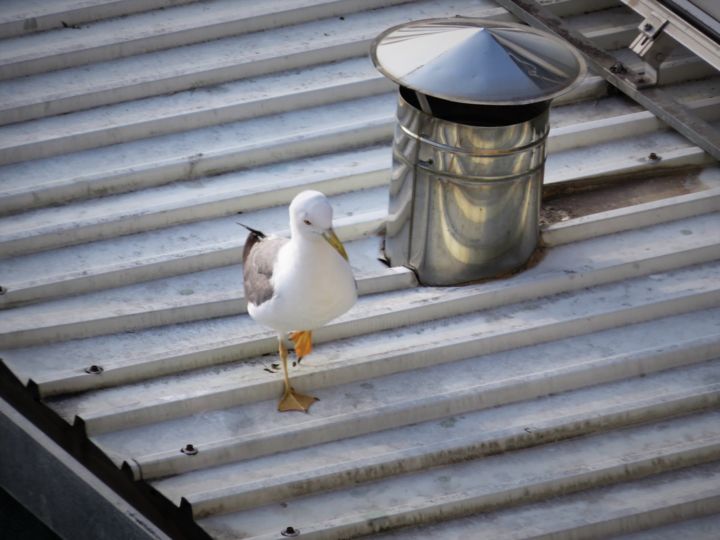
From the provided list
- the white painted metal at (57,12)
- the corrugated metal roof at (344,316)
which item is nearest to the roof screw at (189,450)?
the corrugated metal roof at (344,316)

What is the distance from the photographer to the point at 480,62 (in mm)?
7145

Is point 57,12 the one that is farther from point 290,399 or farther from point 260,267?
point 290,399

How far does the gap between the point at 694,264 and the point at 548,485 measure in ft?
6.12

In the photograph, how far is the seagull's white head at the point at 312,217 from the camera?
6.55 metres

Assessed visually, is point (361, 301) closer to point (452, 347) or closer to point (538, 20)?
point (452, 347)

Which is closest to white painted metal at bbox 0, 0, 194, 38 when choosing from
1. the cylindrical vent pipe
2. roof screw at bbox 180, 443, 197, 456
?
the cylindrical vent pipe

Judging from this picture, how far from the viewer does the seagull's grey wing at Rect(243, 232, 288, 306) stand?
682 centimetres

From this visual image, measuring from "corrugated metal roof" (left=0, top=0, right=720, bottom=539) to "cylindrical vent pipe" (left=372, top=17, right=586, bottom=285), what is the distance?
0.22 meters

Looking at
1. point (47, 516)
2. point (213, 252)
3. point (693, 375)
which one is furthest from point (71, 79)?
point (693, 375)

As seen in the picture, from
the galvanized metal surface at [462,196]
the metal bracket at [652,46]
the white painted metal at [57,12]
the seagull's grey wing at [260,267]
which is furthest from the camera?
the white painted metal at [57,12]

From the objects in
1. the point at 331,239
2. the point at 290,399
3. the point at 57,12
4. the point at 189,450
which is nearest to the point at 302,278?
the point at 331,239

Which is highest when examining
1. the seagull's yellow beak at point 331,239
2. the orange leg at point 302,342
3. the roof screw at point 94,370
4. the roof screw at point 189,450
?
the seagull's yellow beak at point 331,239

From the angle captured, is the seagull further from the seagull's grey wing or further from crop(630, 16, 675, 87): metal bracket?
crop(630, 16, 675, 87): metal bracket

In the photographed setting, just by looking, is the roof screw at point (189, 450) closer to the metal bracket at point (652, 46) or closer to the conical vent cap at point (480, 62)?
the conical vent cap at point (480, 62)
